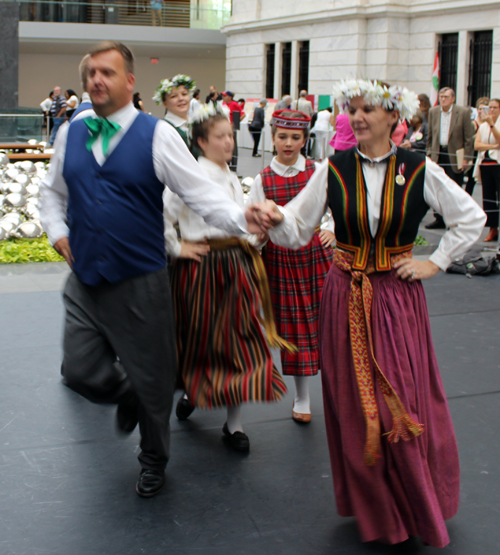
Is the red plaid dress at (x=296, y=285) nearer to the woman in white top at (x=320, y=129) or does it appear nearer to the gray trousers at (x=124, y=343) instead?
the gray trousers at (x=124, y=343)

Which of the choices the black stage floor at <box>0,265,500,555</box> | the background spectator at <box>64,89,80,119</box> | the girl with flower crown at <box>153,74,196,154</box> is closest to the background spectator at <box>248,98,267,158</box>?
the background spectator at <box>64,89,80,119</box>

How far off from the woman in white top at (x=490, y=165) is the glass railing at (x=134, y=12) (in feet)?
79.4

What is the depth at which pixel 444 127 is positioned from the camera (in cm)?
1034

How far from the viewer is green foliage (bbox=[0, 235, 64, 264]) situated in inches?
308

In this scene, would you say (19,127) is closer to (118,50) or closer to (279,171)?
(279,171)

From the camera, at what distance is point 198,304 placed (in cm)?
359

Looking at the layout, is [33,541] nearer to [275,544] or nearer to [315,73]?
[275,544]

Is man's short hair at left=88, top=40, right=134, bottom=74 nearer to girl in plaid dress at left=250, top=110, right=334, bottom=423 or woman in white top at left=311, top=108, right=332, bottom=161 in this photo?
girl in plaid dress at left=250, top=110, right=334, bottom=423

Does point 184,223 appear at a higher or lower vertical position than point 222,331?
higher

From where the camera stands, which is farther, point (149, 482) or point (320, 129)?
point (320, 129)

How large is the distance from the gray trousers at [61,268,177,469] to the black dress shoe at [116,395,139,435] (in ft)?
0.24

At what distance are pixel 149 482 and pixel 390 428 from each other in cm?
110

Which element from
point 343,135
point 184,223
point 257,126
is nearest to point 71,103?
point 257,126

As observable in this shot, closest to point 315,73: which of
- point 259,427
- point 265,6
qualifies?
point 265,6
